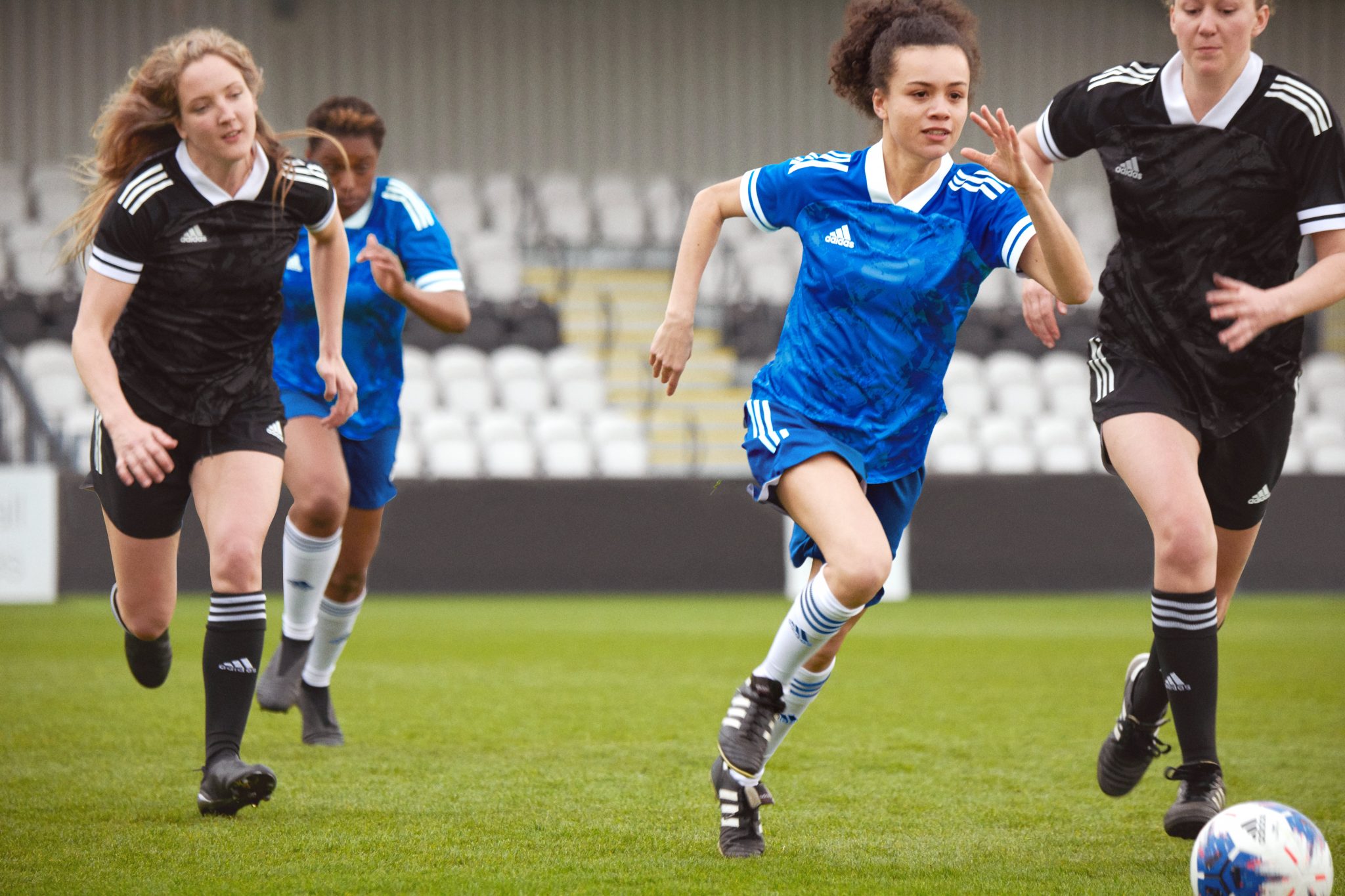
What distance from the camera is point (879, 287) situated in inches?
151

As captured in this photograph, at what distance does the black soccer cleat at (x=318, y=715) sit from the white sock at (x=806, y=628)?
239 cm

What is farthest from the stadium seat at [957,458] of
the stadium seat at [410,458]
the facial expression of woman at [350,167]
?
the facial expression of woman at [350,167]

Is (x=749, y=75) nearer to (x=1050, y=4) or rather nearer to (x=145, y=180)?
(x=1050, y=4)

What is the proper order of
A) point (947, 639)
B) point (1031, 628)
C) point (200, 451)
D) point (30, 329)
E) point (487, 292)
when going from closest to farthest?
point (200, 451) < point (947, 639) < point (1031, 628) < point (30, 329) < point (487, 292)

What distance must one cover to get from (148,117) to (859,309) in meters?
2.09

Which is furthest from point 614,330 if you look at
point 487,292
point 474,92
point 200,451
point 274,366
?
point 200,451

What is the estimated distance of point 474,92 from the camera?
62.4 ft

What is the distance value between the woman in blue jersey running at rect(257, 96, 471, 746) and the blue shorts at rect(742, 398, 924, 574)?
1806 mm

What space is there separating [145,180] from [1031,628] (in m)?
7.71

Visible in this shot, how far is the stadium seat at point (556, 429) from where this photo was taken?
14430 millimetres

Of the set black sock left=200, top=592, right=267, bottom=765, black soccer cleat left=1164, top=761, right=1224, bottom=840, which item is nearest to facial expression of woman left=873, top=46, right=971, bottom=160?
black soccer cleat left=1164, top=761, right=1224, bottom=840

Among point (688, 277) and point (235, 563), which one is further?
point (235, 563)

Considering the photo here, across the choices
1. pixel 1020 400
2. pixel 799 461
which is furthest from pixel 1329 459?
pixel 799 461

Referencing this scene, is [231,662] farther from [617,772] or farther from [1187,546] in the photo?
[1187,546]
